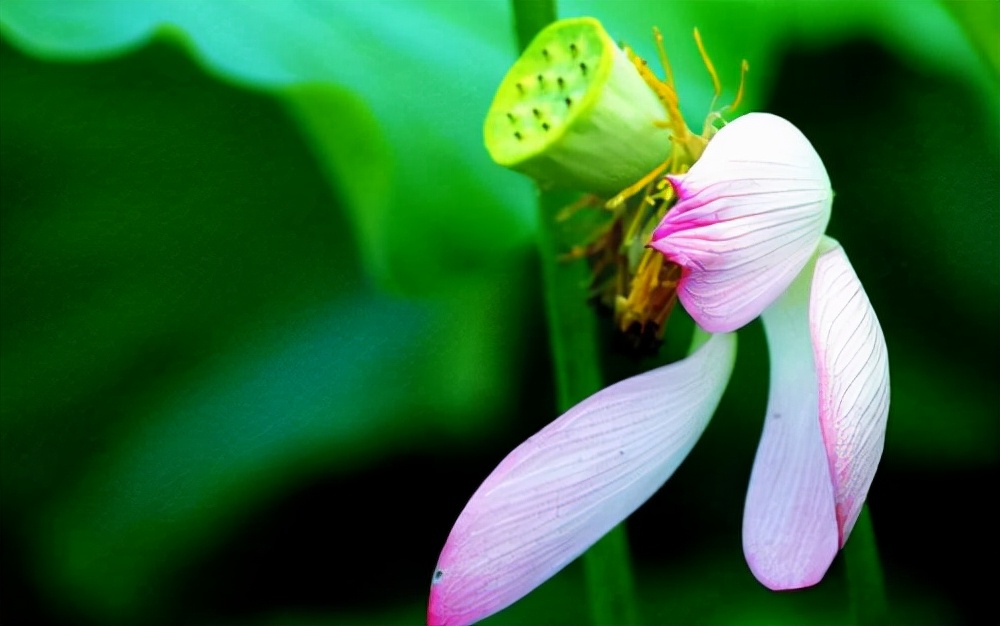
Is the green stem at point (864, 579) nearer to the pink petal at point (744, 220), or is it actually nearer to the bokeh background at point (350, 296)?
the bokeh background at point (350, 296)

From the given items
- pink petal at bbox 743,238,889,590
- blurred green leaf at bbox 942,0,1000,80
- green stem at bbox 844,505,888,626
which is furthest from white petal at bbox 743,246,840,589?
blurred green leaf at bbox 942,0,1000,80

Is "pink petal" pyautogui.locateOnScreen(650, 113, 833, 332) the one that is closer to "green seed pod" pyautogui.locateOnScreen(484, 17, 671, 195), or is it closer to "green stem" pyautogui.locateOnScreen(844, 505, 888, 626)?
"green seed pod" pyautogui.locateOnScreen(484, 17, 671, 195)

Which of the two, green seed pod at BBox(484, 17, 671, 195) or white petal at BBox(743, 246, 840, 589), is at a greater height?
green seed pod at BBox(484, 17, 671, 195)

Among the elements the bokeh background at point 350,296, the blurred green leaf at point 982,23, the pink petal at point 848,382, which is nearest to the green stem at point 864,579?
the bokeh background at point 350,296

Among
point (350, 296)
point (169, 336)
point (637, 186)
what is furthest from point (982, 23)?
point (169, 336)

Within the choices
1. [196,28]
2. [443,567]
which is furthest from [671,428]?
[196,28]

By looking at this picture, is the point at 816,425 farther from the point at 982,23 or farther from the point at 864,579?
the point at 982,23

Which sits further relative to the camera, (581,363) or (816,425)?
(581,363)
